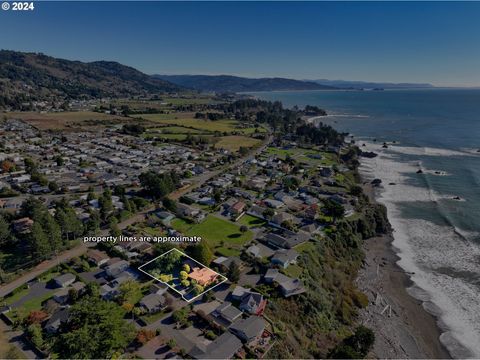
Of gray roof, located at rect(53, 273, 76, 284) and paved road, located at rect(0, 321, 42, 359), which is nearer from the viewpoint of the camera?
paved road, located at rect(0, 321, 42, 359)

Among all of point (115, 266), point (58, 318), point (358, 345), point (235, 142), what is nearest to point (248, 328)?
point (358, 345)

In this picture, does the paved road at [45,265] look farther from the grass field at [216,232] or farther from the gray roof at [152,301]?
the gray roof at [152,301]

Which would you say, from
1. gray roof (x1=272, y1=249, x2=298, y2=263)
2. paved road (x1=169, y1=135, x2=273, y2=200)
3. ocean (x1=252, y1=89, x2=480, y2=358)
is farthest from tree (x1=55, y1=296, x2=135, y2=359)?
paved road (x1=169, y1=135, x2=273, y2=200)

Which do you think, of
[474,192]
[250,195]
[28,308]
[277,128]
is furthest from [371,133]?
[28,308]

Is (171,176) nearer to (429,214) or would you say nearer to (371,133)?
(429,214)

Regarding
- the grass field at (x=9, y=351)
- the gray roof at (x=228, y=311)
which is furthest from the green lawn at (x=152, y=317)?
the grass field at (x=9, y=351)

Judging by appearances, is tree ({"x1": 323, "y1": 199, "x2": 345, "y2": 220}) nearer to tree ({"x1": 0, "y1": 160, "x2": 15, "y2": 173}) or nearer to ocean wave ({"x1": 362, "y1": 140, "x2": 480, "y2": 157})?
ocean wave ({"x1": 362, "y1": 140, "x2": 480, "y2": 157})

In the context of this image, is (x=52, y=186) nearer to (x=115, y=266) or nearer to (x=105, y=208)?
(x=105, y=208)

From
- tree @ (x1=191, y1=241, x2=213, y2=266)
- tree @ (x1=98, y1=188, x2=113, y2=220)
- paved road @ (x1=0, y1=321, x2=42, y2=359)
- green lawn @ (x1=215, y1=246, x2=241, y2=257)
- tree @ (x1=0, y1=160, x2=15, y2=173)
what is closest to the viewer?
paved road @ (x1=0, y1=321, x2=42, y2=359)
